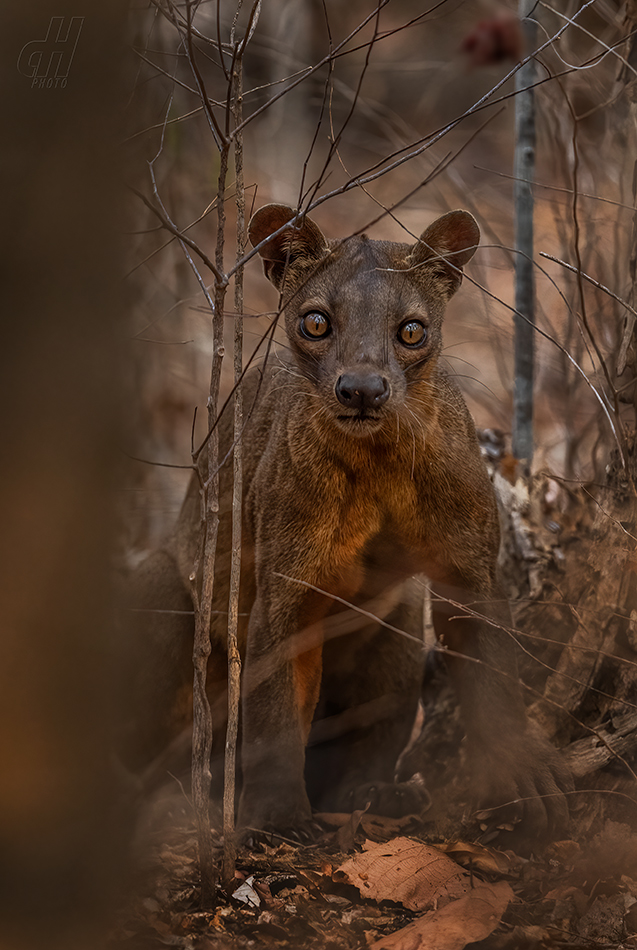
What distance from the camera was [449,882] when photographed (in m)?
3.10

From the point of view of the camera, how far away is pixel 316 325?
11.6ft

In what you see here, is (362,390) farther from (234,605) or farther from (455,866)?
(455,866)

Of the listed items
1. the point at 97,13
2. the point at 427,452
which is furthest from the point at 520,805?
the point at 97,13

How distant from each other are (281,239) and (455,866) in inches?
106

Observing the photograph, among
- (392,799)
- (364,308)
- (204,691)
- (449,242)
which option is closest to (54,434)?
(204,691)

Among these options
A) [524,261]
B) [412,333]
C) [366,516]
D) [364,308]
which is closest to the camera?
[364,308]

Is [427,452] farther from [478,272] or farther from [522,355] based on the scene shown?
[478,272]

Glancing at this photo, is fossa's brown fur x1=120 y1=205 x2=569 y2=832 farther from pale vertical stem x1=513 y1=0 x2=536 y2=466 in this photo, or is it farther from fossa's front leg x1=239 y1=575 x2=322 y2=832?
pale vertical stem x1=513 y1=0 x2=536 y2=466

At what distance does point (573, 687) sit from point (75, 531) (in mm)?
3117

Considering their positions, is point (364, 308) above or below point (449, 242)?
below

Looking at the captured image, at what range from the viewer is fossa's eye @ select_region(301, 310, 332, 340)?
353 centimetres

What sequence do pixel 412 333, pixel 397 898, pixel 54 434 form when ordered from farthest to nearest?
pixel 412 333, pixel 397 898, pixel 54 434

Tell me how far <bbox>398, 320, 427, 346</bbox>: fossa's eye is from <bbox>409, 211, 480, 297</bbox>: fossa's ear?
300mm

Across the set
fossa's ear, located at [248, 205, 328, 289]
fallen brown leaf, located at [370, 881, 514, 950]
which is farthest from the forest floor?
fossa's ear, located at [248, 205, 328, 289]
